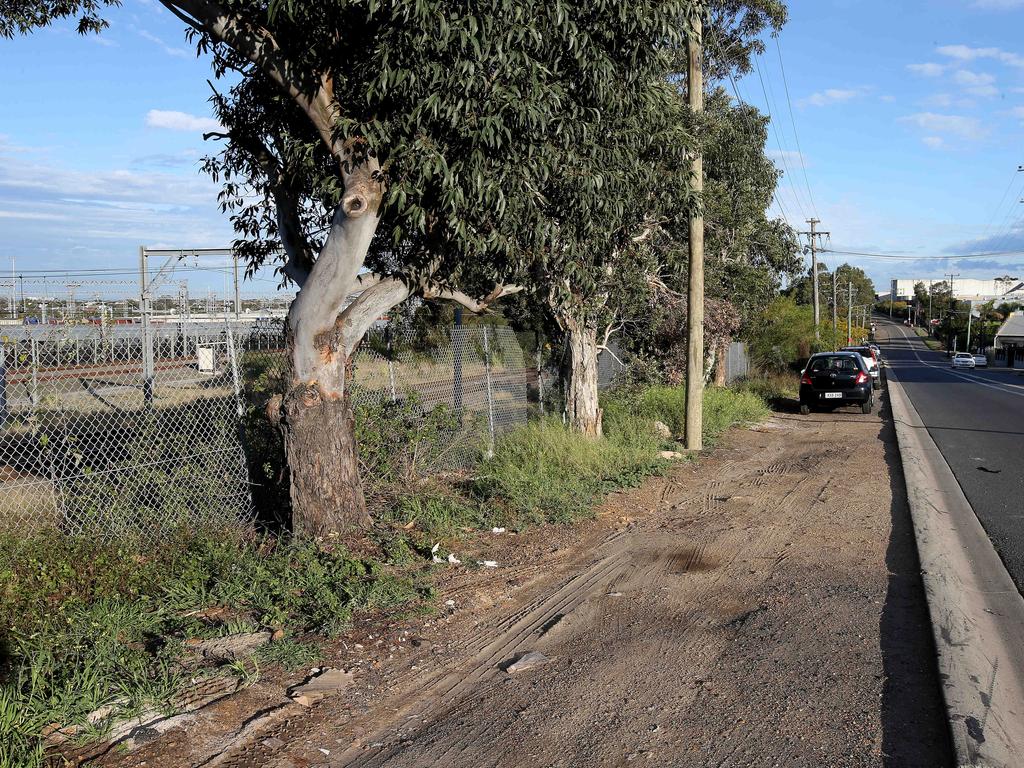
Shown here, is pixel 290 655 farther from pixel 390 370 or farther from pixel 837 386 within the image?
pixel 837 386

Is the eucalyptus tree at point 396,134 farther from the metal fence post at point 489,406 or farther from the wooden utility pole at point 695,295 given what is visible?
the wooden utility pole at point 695,295

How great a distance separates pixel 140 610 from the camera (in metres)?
5.30

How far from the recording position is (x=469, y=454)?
1017 centimetres

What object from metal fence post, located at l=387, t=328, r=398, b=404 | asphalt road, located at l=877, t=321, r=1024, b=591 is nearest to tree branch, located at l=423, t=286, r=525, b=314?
metal fence post, located at l=387, t=328, r=398, b=404

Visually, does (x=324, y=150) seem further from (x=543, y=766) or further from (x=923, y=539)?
(x=923, y=539)

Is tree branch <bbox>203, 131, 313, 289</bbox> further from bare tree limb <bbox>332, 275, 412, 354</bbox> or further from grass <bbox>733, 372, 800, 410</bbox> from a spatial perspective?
grass <bbox>733, 372, 800, 410</bbox>

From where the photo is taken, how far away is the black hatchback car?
747 inches

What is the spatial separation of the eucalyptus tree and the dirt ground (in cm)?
198

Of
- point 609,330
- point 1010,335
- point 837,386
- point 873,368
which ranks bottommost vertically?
point 837,386

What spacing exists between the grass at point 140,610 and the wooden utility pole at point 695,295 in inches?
298

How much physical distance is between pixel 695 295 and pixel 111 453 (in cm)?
843

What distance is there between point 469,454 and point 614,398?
240 inches

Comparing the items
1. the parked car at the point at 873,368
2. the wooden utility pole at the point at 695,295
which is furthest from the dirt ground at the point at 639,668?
the parked car at the point at 873,368

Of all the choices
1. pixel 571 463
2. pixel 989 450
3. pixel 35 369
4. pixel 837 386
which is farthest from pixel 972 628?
pixel 837 386
